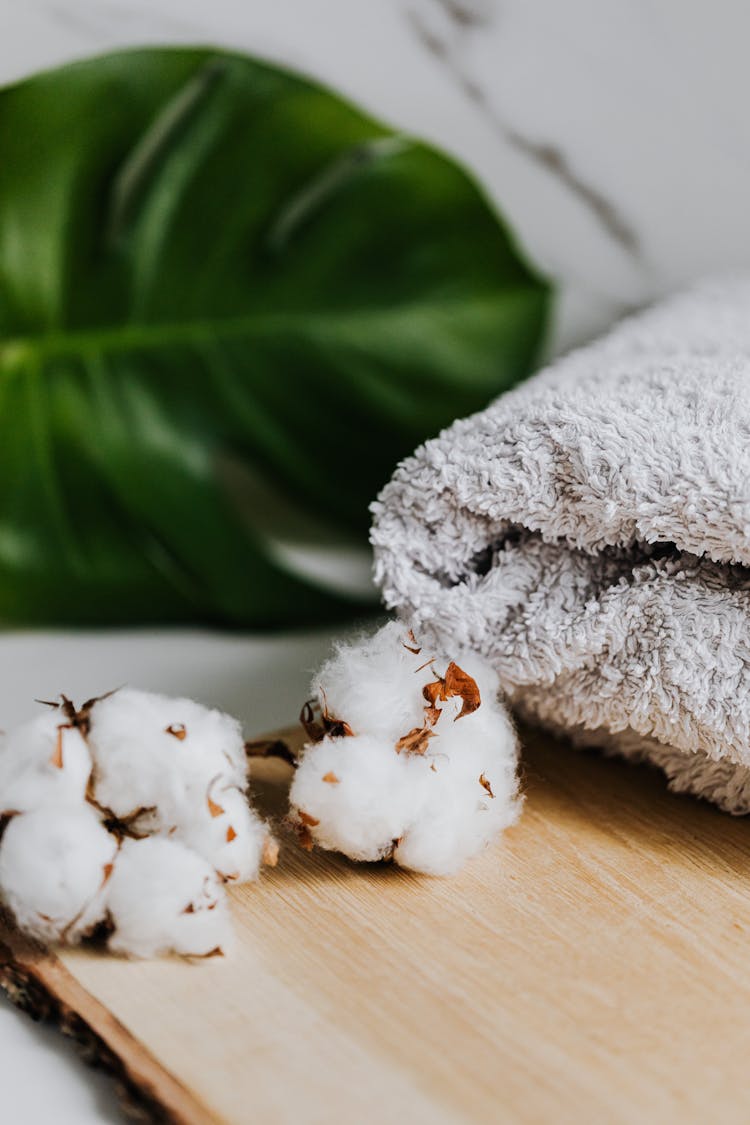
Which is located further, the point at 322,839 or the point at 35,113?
the point at 35,113

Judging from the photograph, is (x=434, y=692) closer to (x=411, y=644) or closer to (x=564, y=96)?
(x=411, y=644)

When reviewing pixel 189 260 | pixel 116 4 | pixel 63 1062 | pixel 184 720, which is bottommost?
pixel 63 1062

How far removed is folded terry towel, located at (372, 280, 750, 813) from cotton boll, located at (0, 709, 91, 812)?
0.17 metres

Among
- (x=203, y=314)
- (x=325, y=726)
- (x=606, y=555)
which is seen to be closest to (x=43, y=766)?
(x=325, y=726)

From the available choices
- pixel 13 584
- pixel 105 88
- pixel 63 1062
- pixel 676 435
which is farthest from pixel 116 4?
pixel 63 1062

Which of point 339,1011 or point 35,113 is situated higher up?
point 35,113

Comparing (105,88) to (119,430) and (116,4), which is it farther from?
(119,430)

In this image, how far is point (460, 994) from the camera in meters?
0.44

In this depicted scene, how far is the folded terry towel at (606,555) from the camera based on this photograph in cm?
50

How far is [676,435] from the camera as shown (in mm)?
505

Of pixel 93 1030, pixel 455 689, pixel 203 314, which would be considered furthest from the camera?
pixel 203 314

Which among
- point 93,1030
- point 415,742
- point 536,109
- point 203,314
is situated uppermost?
point 536,109

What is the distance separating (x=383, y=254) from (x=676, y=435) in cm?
39

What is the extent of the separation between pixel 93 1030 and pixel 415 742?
174 millimetres
